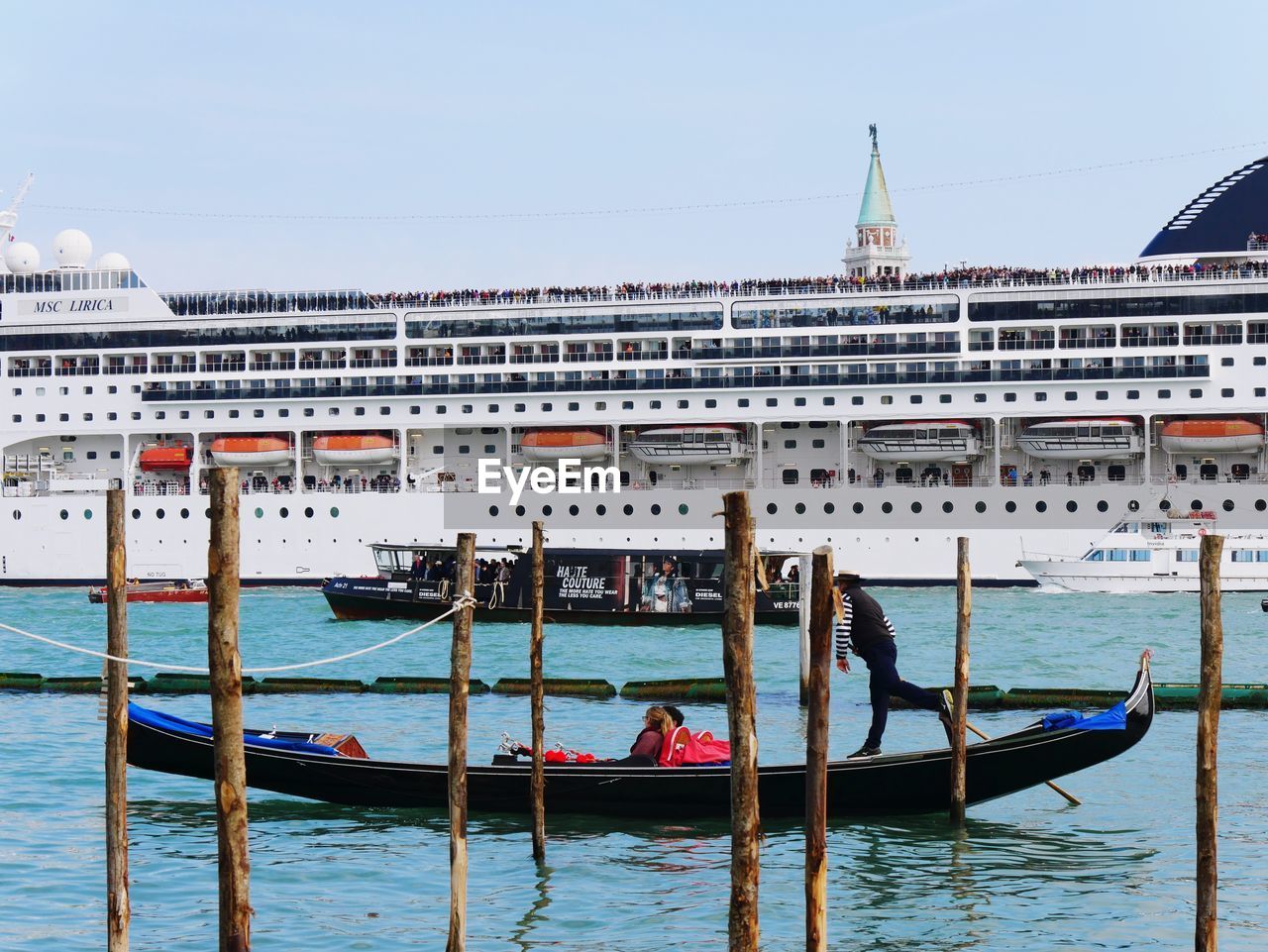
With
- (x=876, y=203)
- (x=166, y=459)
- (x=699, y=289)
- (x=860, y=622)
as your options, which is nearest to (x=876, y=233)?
(x=876, y=203)

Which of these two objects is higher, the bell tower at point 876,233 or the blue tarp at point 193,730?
the bell tower at point 876,233

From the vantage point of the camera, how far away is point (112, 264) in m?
50.3

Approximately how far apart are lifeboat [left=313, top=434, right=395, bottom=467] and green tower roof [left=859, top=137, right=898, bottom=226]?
22525mm

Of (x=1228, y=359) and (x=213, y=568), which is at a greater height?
(x=1228, y=359)

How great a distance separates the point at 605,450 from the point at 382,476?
619cm

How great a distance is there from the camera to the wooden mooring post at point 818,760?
10.1 meters

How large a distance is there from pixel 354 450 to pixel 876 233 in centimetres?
2347

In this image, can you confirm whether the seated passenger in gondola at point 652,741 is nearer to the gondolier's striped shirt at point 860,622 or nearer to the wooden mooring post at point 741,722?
the gondolier's striped shirt at point 860,622

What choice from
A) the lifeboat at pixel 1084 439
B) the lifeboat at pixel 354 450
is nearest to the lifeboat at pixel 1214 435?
the lifeboat at pixel 1084 439

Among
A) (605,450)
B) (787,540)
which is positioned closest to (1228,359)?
(787,540)

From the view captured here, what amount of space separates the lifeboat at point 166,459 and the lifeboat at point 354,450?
13.3ft

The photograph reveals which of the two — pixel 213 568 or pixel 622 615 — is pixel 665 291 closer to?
pixel 622 615

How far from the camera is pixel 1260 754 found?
1809 cm

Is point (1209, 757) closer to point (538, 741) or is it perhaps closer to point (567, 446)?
point (538, 741)
